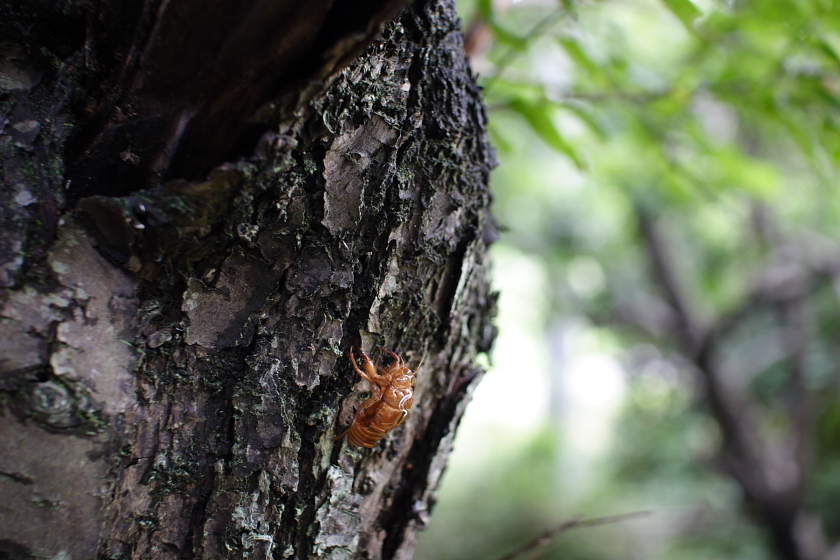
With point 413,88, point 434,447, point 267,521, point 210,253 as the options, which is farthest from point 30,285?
point 434,447

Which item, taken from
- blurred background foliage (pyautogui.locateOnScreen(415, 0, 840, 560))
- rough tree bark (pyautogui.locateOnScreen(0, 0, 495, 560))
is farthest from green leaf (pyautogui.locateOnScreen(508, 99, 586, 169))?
rough tree bark (pyautogui.locateOnScreen(0, 0, 495, 560))

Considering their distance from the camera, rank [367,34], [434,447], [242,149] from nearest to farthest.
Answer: [367,34] → [242,149] → [434,447]

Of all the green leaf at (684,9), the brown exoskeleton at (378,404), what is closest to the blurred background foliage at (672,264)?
the green leaf at (684,9)

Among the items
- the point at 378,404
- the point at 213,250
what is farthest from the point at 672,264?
the point at 213,250

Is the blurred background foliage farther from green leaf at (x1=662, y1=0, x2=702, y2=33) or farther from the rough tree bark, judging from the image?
the rough tree bark

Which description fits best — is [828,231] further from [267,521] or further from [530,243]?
[267,521]

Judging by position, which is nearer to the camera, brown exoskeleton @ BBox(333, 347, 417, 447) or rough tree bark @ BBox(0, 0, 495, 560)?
rough tree bark @ BBox(0, 0, 495, 560)

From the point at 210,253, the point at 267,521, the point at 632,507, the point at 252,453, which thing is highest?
the point at 210,253
